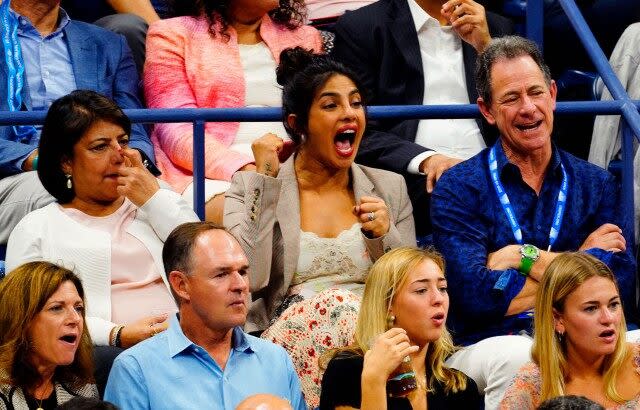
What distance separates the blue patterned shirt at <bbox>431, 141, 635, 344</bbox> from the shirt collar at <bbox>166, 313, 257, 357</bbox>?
818 mm

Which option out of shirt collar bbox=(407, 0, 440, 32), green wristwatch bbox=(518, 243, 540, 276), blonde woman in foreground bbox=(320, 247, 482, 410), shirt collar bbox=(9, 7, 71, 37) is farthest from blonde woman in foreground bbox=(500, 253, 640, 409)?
shirt collar bbox=(9, 7, 71, 37)

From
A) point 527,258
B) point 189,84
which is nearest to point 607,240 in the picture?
point 527,258

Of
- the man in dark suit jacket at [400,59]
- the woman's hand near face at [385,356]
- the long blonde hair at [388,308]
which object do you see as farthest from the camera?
the man in dark suit jacket at [400,59]

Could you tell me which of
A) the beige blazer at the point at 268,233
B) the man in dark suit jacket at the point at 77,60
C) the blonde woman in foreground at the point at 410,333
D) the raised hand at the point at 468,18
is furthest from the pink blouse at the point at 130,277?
the raised hand at the point at 468,18

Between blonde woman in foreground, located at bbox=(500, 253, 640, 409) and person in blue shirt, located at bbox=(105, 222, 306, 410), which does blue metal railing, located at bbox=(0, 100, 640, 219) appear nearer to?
person in blue shirt, located at bbox=(105, 222, 306, 410)

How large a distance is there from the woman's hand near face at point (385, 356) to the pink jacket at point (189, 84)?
1505 mm

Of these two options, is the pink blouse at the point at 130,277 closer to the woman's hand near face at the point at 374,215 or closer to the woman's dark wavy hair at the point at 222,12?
the woman's hand near face at the point at 374,215

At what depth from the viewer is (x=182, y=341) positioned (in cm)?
396

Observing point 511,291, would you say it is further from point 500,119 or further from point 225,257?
point 225,257

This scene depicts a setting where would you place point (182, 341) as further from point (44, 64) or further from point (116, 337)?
point (44, 64)

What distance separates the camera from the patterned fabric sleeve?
4094mm

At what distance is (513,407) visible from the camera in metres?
4.09

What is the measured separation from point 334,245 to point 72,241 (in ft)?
2.75

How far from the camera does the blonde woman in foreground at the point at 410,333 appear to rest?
12.9 feet
